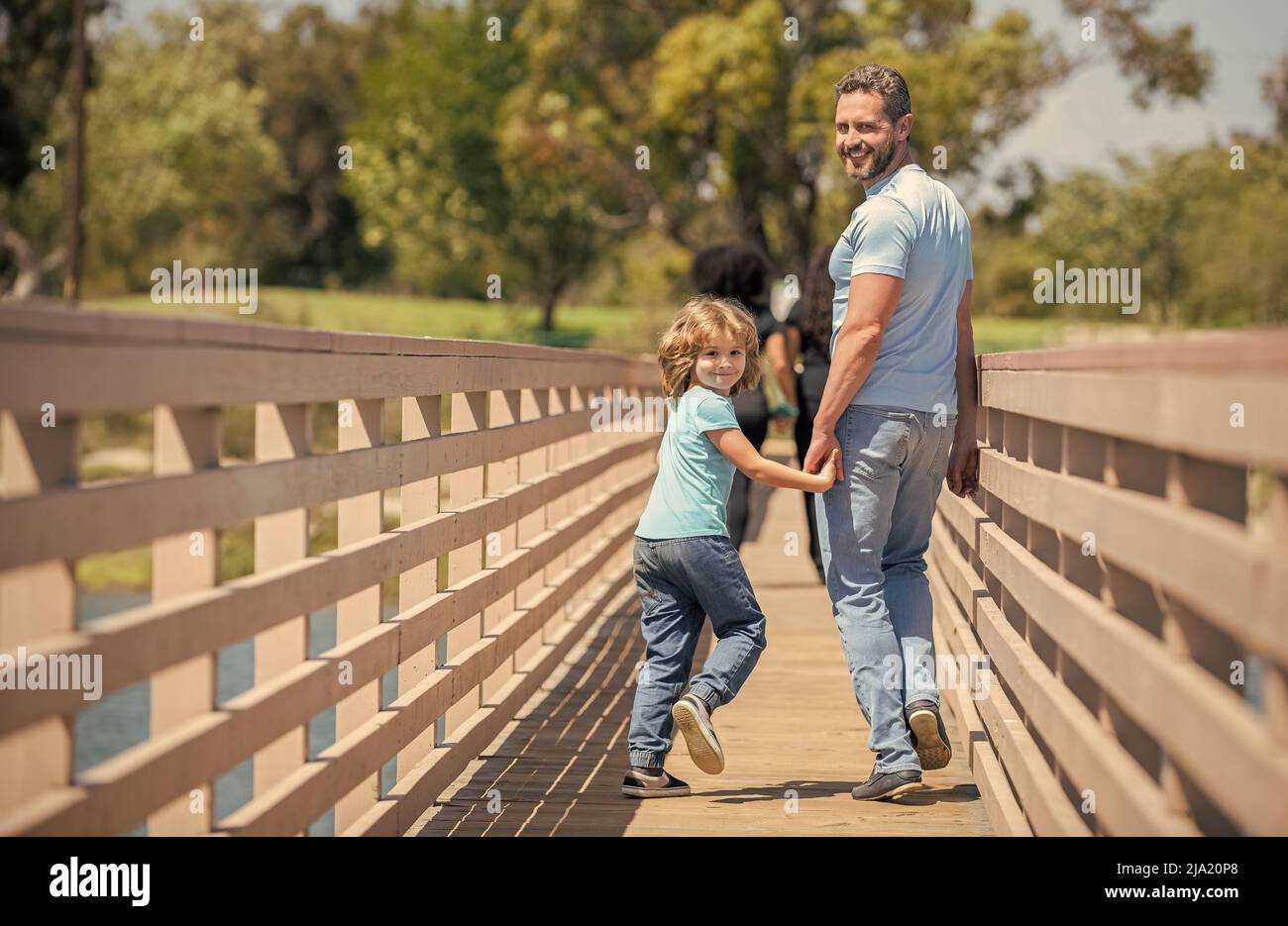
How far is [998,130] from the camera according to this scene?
3806 centimetres

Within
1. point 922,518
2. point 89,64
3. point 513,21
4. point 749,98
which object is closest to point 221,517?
point 922,518

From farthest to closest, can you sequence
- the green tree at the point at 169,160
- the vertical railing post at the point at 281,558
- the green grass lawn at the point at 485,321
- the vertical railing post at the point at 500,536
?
the green tree at the point at 169,160
the green grass lawn at the point at 485,321
the vertical railing post at the point at 500,536
the vertical railing post at the point at 281,558

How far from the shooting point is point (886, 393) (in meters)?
5.08

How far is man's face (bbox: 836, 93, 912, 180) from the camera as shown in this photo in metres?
5.11

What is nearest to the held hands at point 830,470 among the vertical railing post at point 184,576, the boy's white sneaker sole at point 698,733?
the boy's white sneaker sole at point 698,733

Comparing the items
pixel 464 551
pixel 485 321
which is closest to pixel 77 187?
pixel 485 321

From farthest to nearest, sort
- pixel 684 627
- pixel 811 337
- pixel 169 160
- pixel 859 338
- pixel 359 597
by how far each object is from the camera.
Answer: pixel 169 160, pixel 811 337, pixel 684 627, pixel 859 338, pixel 359 597

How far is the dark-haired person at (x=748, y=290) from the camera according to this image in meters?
7.90

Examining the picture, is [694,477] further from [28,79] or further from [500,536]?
[28,79]

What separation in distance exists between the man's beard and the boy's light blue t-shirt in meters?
0.81

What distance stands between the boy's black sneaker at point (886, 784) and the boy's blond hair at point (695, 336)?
126 cm

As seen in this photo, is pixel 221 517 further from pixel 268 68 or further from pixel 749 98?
pixel 268 68

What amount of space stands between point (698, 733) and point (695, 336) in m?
1.20

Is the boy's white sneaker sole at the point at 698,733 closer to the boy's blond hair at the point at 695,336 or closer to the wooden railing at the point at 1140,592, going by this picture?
the wooden railing at the point at 1140,592
